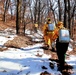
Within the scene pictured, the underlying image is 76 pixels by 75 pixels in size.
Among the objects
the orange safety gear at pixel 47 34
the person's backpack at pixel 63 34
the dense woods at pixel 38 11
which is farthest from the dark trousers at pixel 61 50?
the dense woods at pixel 38 11

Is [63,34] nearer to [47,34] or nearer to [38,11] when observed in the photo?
[47,34]

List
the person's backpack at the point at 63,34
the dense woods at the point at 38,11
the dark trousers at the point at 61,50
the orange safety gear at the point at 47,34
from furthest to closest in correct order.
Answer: the dense woods at the point at 38,11 < the orange safety gear at the point at 47,34 < the dark trousers at the point at 61,50 < the person's backpack at the point at 63,34

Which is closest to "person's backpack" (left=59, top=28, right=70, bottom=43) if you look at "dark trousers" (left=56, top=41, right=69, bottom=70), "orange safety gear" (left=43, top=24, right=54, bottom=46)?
"dark trousers" (left=56, top=41, right=69, bottom=70)

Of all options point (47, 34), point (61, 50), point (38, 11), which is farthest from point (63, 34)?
point (38, 11)

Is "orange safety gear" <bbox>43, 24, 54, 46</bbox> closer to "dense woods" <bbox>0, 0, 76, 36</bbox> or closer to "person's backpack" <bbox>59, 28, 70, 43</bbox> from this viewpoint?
"person's backpack" <bbox>59, 28, 70, 43</bbox>

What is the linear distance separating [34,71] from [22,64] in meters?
1.00

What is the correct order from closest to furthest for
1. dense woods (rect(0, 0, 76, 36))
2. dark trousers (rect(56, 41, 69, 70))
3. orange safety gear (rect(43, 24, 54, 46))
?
dark trousers (rect(56, 41, 69, 70)) → orange safety gear (rect(43, 24, 54, 46)) → dense woods (rect(0, 0, 76, 36))

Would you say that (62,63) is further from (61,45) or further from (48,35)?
(48,35)

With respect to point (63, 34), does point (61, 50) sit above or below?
below

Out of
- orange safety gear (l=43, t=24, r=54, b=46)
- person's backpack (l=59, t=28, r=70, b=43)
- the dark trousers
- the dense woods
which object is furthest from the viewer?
the dense woods

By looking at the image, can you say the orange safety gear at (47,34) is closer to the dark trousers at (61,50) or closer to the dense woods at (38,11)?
the dark trousers at (61,50)

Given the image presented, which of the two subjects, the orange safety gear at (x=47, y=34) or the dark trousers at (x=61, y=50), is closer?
the dark trousers at (x=61, y=50)

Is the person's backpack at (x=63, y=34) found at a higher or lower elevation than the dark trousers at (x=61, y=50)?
higher

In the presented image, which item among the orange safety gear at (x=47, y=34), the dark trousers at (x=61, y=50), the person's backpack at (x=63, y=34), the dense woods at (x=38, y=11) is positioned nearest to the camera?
the person's backpack at (x=63, y=34)
